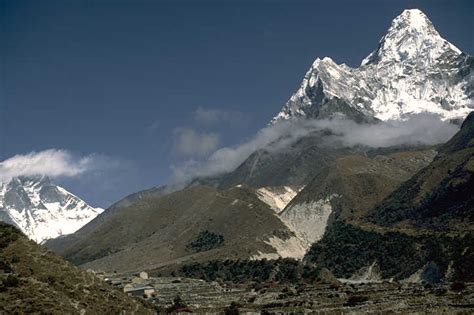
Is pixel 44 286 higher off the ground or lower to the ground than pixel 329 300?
higher

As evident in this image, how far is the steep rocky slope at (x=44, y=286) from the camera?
2276 inches

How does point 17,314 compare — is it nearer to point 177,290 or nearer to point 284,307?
point 284,307

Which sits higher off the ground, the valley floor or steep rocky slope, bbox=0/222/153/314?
steep rocky slope, bbox=0/222/153/314

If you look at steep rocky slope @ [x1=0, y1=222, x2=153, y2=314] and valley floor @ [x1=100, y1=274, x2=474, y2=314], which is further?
valley floor @ [x1=100, y1=274, x2=474, y2=314]

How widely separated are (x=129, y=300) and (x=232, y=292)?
56.9 metres

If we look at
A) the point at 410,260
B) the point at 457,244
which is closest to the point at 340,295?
the point at 457,244

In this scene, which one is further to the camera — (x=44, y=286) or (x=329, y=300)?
(x=329, y=300)

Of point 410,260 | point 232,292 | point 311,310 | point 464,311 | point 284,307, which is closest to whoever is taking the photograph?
point 464,311

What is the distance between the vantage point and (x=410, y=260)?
17450cm

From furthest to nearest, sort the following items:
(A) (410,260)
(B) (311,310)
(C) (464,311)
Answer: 1. (A) (410,260)
2. (B) (311,310)
3. (C) (464,311)

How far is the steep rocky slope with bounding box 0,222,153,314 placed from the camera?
5781 centimetres

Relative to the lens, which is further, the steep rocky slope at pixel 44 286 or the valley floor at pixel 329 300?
the valley floor at pixel 329 300

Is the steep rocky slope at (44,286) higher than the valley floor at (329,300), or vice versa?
the steep rocky slope at (44,286)

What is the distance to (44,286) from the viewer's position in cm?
6094
